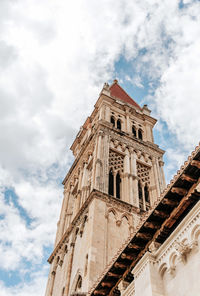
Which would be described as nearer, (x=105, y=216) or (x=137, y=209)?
(x=105, y=216)

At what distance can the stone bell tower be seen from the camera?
65.2ft

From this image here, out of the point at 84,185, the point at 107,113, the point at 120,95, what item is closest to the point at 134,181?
the point at 84,185

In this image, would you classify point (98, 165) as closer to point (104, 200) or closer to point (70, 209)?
point (104, 200)

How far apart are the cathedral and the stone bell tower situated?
0.06 metres

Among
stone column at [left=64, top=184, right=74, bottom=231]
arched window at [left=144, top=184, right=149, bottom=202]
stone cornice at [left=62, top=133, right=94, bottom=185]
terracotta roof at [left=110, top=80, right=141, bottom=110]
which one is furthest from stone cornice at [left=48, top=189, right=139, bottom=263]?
terracotta roof at [left=110, top=80, right=141, bottom=110]

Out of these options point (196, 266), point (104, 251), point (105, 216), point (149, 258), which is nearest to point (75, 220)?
point (105, 216)

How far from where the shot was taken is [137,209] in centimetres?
2311

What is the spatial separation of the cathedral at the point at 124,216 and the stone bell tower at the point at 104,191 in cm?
6

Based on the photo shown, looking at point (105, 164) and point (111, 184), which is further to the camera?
point (105, 164)

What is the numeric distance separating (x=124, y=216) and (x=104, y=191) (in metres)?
1.99

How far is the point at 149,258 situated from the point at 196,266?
5.38 feet

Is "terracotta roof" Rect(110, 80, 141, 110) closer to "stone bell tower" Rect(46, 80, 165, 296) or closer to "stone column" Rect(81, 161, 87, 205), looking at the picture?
"stone bell tower" Rect(46, 80, 165, 296)

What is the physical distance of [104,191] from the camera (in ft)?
76.2

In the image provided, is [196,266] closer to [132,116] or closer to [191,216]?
[191,216]
